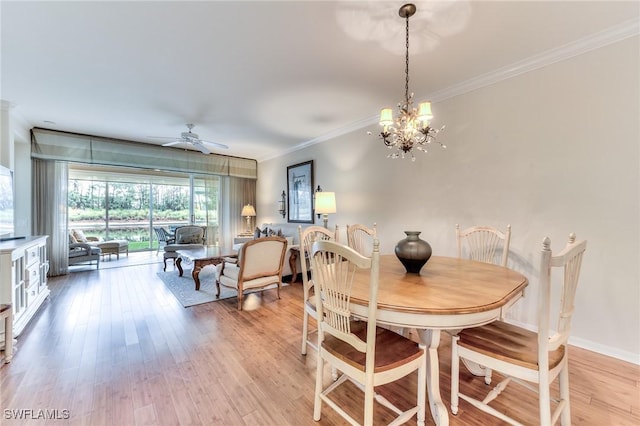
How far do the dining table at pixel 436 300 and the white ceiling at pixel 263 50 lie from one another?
1861mm

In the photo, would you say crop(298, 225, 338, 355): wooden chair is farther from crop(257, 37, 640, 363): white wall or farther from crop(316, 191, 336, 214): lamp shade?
crop(257, 37, 640, 363): white wall

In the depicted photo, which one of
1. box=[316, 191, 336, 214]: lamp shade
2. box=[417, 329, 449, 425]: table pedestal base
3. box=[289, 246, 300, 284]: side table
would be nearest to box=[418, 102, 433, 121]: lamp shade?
box=[417, 329, 449, 425]: table pedestal base

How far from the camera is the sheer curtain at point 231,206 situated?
6777mm

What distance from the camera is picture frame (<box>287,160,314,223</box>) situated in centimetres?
532

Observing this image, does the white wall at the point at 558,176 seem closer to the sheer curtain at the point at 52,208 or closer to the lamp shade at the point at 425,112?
the lamp shade at the point at 425,112

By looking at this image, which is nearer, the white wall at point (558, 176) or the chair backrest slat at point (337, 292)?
the chair backrest slat at point (337, 292)

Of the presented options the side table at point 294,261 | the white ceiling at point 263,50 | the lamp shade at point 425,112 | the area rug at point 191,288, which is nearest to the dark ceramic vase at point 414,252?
the lamp shade at point 425,112

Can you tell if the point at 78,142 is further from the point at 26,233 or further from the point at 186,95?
the point at 186,95

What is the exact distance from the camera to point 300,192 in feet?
18.3

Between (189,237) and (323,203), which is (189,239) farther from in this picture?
(323,203)

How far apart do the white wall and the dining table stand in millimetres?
958

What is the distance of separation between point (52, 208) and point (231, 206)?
3.25 meters

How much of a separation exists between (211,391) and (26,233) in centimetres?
481

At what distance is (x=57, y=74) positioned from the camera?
2.73 metres
